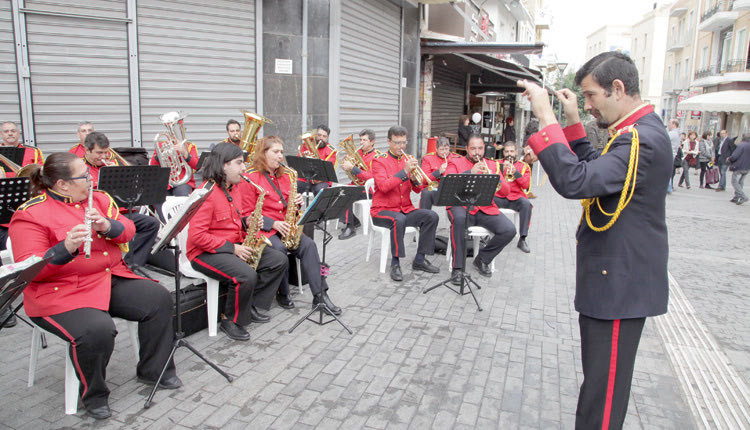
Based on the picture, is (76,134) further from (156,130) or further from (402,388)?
(402,388)

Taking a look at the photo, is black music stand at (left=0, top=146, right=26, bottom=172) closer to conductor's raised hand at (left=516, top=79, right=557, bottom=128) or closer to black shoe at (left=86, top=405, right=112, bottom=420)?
black shoe at (left=86, top=405, right=112, bottom=420)

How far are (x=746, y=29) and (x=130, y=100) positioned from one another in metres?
30.4

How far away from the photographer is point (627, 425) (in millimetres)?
3299

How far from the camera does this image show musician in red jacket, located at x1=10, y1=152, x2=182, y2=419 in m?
3.12

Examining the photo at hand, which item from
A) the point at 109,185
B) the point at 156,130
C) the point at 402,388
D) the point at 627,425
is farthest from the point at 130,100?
the point at 627,425

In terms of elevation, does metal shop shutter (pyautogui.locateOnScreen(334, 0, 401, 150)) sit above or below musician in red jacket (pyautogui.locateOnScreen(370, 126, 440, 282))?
above

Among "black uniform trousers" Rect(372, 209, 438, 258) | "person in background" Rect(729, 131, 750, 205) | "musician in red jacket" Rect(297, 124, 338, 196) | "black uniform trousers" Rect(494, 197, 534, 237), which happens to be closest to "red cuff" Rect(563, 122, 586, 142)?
"black uniform trousers" Rect(372, 209, 438, 258)

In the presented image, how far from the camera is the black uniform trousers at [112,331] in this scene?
312cm

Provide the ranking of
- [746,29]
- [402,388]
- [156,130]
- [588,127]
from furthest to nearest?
1. [746,29]
2. [588,127]
3. [156,130]
4. [402,388]

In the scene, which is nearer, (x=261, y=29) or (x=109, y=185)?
(x=109, y=185)

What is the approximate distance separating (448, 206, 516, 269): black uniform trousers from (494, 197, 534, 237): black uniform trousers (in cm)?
129

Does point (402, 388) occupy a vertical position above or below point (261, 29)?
below

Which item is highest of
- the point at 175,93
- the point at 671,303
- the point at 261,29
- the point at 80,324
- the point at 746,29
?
the point at 746,29

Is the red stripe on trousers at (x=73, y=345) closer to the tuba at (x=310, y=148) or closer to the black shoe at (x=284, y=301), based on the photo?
the black shoe at (x=284, y=301)
